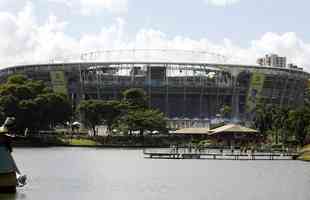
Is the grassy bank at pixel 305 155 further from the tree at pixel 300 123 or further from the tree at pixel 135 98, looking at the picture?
the tree at pixel 135 98

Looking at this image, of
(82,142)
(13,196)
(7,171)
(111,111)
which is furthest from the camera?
(111,111)

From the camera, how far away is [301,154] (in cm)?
9075

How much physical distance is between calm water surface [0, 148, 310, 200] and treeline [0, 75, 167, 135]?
127 ft

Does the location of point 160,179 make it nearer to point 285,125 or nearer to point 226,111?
point 285,125

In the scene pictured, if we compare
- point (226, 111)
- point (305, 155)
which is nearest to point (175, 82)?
point (226, 111)

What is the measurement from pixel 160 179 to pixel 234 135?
153 ft

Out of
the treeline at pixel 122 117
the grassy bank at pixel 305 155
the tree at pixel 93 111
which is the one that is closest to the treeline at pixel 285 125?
the grassy bank at pixel 305 155

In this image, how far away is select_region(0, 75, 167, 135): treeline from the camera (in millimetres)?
123000

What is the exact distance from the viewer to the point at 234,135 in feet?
346

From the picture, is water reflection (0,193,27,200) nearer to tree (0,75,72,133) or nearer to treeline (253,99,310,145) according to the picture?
treeline (253,99,310,145)

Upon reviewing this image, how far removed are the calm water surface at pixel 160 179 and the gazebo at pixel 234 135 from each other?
1805cm

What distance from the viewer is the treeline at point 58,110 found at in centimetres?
12300

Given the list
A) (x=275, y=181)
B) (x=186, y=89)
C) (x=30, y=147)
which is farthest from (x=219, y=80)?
(x=275, y=181)

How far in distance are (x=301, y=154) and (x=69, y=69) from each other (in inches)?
3801
